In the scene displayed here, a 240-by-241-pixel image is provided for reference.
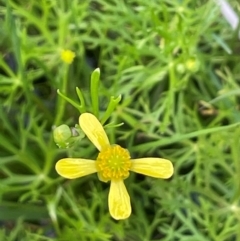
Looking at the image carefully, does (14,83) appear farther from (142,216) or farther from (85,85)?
(142,216)

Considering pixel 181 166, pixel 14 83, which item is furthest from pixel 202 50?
pixel 14 83

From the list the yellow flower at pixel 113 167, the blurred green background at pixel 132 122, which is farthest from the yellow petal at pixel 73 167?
the blurred green background at pixel 132 122

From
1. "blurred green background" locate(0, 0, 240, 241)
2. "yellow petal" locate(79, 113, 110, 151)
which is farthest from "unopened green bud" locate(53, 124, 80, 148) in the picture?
"blurred green background" locate(0, 0, 240, 241)

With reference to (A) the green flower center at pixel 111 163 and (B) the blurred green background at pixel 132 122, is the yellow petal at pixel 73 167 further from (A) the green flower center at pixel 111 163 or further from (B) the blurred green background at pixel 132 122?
(B) the blurred green background at pixel 132 122

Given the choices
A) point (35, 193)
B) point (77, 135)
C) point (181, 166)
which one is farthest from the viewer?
point (181, 166)

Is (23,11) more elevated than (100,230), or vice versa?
(23,11)

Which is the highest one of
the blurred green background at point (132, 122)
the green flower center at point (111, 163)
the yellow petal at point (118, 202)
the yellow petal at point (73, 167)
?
the blurred green background at point (132, 122)

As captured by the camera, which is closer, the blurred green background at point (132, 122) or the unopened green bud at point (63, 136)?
the unopened green bud at point (63, 136)
